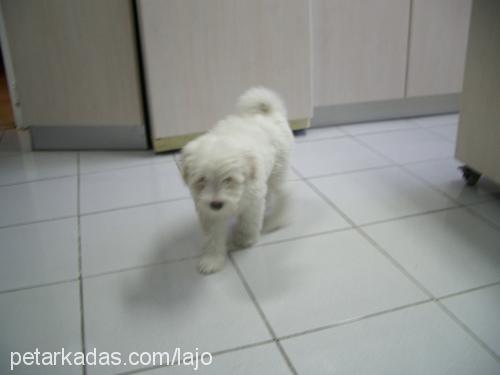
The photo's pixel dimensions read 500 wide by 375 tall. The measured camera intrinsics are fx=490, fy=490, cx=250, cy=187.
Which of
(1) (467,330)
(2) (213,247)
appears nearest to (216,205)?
(2) (213,247)

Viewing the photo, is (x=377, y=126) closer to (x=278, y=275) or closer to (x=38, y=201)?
(x=278, y=275)

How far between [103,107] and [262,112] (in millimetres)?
1099

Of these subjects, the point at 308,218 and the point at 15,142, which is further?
the point at 15,142

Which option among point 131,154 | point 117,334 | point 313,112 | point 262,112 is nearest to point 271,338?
point 117,334

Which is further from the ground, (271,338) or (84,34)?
(84,34)

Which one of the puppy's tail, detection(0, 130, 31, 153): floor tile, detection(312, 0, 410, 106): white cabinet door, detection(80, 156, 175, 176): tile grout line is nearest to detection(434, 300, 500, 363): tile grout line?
the puppy's tail

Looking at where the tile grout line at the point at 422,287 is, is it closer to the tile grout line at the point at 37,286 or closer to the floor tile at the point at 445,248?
the floor tile at the point at 445,248

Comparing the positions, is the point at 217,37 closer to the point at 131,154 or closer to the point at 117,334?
the point at 131,154

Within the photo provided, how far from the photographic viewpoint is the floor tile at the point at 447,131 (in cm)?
266

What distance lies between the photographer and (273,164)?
1677mm

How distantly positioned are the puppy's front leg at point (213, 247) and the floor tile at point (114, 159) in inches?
39.2

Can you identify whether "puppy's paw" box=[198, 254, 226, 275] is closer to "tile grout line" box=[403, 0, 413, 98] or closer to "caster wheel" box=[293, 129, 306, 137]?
"caster wheel" box=[293, 129, 306, 137]

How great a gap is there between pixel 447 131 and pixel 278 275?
1.70 meters

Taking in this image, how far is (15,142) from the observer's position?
2.79m
